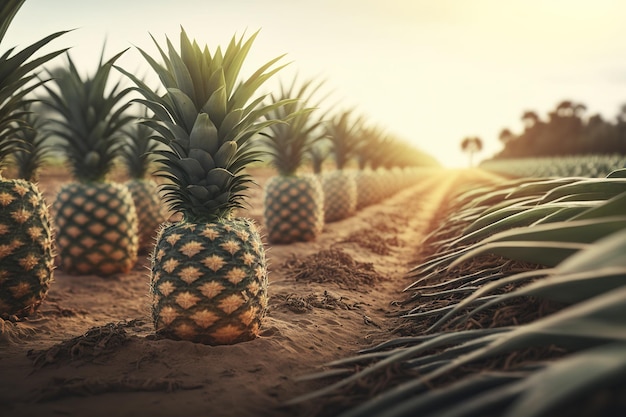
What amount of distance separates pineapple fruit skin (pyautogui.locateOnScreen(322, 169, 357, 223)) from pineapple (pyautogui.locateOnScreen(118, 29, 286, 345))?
8.85 m

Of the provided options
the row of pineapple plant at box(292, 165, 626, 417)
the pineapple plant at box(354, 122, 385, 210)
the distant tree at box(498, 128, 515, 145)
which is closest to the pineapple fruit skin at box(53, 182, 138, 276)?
the row of pineapple plant at box(292, 165, 626, 417)

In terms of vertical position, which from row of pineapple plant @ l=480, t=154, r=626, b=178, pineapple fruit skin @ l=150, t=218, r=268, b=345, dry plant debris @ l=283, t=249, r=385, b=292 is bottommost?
dry plant debris @ l=283, t=249, r=385, b=292

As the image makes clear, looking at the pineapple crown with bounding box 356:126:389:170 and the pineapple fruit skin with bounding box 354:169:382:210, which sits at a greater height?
the pineapple crown with bounding box 356:126:389:170

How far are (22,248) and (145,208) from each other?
424cm

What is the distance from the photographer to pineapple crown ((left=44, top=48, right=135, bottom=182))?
5359mm

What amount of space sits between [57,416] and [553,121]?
3680 inches

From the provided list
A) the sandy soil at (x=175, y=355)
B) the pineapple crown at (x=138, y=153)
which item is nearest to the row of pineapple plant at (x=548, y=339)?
the sandy soil at (x=175, y=355)

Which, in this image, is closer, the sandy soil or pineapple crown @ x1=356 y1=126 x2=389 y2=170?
the sandy soil

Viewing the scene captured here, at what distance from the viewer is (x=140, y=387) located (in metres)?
2.37

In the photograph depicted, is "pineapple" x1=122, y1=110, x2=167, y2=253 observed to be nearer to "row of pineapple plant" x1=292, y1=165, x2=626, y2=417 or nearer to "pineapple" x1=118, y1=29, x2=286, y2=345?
"pineapple" x1=118, y1=29, x2=286, y2=345

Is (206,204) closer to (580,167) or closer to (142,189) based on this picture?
(142,189)

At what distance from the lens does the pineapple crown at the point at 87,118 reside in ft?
17.6

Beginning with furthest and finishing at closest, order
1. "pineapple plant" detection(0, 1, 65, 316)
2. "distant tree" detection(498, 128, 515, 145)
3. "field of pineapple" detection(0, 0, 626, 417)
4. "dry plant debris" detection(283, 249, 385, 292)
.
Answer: "distant tree" detection(498, 128, 515, 145)
"dry plant debris" detection(283, 249, 385, 292)
"pineapple plant" detection(0, 1, 65, 316)
"field of pineapple" detection(0, 0, 626, 417)

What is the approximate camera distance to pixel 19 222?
12.0ft
